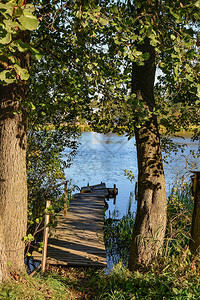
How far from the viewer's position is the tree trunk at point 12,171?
4.46 meters

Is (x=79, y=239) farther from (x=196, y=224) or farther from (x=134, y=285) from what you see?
(x=196, y=224)

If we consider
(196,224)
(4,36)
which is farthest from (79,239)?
(4,36)

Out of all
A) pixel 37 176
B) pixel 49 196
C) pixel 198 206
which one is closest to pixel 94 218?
pixel 49 196

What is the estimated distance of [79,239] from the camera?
326 inches

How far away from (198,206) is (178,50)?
2.95 metres

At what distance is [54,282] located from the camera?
514 cm

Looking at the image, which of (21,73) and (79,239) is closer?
(21,73)

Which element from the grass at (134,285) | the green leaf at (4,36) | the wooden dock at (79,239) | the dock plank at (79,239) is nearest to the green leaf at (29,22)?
the green leaf at (4,36)

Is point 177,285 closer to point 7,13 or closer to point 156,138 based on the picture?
point 156,138

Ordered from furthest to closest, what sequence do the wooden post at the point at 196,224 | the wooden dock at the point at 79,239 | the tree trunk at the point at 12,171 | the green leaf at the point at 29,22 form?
the wooden dock at the point at 79,239
the wooden post at the point at 196,224
the tree trunk at the point at 12,171
the green leaf at the point at 29,22

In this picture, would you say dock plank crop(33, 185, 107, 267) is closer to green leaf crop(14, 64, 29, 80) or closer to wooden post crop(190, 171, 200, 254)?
wooden post crop(190, 171, 200, 254)

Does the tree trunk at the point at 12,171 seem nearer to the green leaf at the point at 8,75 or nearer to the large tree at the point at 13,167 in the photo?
the large tree at the point at 13,167

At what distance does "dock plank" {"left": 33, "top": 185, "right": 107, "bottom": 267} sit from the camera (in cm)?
689

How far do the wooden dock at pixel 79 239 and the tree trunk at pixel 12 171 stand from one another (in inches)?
94.3
